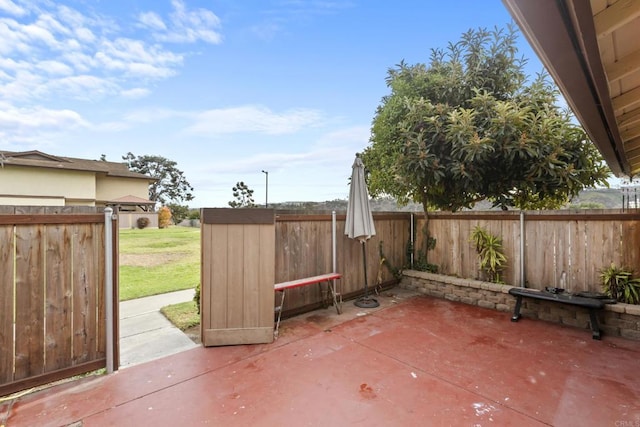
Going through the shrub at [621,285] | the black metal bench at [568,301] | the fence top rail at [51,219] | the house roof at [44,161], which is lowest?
the black metal bench at [568,301]

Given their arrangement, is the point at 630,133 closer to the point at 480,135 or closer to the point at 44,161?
the point at 480,135

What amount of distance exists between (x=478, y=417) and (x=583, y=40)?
2509 millimetres

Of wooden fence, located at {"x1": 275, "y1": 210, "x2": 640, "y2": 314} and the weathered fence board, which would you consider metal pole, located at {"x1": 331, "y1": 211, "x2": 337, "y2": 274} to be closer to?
wooden fence, located at {"x1": 275, "y1": 210, "x2": 640, "y2": 314}

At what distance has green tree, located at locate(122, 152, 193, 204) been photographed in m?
35.6

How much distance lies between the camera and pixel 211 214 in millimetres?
3545

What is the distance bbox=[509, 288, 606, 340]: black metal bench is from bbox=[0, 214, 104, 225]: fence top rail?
18.0 feet

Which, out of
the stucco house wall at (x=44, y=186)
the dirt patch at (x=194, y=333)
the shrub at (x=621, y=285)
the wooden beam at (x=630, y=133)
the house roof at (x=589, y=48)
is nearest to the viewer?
the house roof at (x=589, y=48)

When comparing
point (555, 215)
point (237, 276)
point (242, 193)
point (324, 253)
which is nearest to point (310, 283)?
point (324, 253)

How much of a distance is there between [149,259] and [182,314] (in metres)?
5.73

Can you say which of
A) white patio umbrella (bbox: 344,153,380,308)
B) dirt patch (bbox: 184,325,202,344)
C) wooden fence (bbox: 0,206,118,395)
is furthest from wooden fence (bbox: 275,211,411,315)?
wooden fence (bbox: 0,206,118,395)

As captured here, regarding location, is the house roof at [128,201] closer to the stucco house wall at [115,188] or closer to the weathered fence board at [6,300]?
the stucco house wall at [115,188]

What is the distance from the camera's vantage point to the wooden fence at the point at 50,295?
99.2 inches

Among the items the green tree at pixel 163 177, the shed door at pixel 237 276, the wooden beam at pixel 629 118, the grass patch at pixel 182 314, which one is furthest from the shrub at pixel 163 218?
the wooden beam at pixel 629 118

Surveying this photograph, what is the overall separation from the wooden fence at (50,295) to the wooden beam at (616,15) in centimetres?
389
